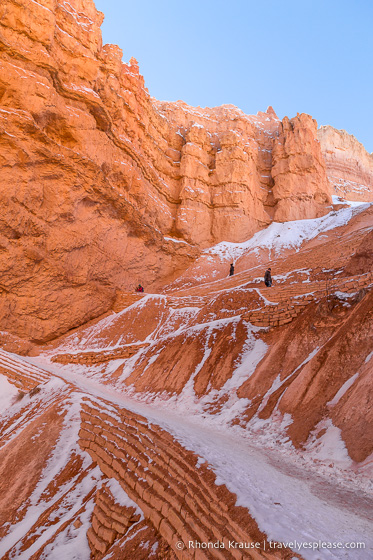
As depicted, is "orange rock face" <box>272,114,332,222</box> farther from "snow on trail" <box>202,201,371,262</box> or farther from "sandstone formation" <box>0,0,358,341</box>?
"snow on trail" <box>202,201,371,262</box>

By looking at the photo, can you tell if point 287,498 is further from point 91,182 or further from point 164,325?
point 91,182

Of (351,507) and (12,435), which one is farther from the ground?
(351,507)

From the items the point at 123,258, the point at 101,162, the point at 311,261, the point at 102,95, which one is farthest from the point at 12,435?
the point at 102,95

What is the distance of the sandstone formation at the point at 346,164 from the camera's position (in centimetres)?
7625

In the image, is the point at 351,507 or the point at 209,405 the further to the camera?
the point at 209,405

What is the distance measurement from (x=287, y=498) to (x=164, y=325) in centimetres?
1675

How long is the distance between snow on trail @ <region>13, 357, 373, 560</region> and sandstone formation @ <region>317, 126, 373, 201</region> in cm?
7758

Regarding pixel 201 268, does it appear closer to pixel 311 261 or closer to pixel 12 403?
pixel 311 261

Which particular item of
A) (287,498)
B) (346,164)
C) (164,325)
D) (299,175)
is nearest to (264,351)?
(287,498)

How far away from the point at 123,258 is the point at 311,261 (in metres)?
15.8

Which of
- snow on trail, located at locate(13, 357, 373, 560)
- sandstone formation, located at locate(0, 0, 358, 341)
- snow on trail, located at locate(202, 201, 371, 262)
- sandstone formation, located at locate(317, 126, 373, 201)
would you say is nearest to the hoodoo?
snow on trail, located at locate(13, 357, 373, 560)

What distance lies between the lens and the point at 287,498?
4.15 metres

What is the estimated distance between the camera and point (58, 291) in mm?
24547

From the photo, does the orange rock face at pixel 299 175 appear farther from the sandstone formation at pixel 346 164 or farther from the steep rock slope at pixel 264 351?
the sandstone formation at pixel 346 164
